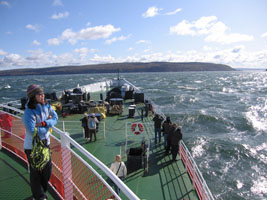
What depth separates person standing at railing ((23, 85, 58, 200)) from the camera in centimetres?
274

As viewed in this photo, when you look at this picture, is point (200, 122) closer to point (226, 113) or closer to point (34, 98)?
point (226, 113)

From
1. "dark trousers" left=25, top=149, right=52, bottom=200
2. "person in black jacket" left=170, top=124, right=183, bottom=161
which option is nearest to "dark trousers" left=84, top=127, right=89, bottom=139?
"person in black jacket" left=170, top=124, right=183, bottom=161

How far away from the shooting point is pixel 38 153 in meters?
2.89

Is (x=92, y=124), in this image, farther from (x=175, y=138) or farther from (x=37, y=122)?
(x=37, y=122)

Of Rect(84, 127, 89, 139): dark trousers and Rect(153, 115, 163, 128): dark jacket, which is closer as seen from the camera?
Rect(153, 115, 163, 128): dark jacket

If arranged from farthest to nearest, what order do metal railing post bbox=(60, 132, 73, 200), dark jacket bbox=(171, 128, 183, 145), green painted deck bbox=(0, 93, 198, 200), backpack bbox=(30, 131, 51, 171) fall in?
dark jacket bbox=(171, 128, 183, 145) → green painted deck bbox=(0, 93, 198, 200) → metal railing post bbox=(60, 132, 73, 200) → backpack bbox=(30, 131, 51, 171)

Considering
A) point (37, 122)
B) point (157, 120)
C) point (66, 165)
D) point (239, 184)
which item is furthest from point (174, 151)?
point (37, 122)

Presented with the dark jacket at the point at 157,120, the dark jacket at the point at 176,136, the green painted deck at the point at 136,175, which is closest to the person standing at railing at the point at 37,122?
the green painted deck at the point at 136,175

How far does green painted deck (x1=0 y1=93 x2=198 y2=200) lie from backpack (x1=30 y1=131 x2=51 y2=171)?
1.40 m

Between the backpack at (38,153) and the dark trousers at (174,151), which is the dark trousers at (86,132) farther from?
the backpack at (38,153)

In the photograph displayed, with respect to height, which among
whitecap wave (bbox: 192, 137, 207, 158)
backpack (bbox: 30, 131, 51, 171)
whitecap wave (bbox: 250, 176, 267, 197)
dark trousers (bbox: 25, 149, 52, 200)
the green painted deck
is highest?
backpack (bbox: 30, 131, 51, 171)

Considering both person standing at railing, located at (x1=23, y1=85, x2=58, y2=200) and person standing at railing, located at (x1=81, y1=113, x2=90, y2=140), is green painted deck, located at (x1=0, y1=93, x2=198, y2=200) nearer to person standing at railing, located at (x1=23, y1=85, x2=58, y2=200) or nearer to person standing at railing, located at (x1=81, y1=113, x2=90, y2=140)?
person standing at railing, located at (x1=81, y1=113, x2=90, y2=140)

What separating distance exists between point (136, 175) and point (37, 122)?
491 centimetres

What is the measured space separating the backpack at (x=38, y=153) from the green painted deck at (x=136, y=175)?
1.40 metres
